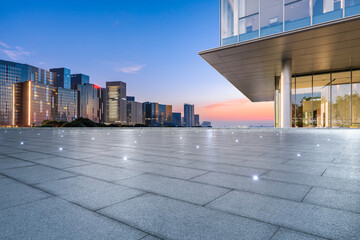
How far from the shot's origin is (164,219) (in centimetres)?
293

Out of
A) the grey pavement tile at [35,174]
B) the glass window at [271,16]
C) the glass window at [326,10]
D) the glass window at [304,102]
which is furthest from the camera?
the glass window at [304,102]

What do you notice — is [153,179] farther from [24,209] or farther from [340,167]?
[340,167]

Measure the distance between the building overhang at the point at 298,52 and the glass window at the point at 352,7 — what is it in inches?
59.0

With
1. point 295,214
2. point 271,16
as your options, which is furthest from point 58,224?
point 271,16

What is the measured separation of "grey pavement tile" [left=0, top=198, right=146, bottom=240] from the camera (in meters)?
2.53

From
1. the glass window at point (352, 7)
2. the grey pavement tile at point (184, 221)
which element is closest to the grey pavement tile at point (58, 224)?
the grey pavement tile at point (184, 221)

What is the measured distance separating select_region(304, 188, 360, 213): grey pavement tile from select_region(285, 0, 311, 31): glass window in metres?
21.9

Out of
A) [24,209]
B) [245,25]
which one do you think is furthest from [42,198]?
[245,25]

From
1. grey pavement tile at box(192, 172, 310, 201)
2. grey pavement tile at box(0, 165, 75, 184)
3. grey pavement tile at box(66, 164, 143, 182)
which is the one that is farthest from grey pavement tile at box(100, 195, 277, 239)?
grey pavement tile at box(0, 165, 75, 184)

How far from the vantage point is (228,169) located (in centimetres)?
607

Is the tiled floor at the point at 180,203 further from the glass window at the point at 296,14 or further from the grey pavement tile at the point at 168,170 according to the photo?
the glass window at the point at 296,14

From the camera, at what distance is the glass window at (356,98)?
100ft

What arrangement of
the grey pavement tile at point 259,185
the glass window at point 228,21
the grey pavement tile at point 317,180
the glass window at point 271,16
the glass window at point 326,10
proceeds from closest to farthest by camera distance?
the grey pavement tile at point 259,185, the grey pavement tile at point 317,180, the glass window at point 326,10, the glass window at point 271,16, the glass window at point 228,21

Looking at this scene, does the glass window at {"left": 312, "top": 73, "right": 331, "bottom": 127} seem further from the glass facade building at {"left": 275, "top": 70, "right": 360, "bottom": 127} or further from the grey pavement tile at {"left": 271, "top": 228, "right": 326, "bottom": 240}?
the grey pavement tile at {"left": 271, "top": 228, "right": 326, "bottom": 240}
